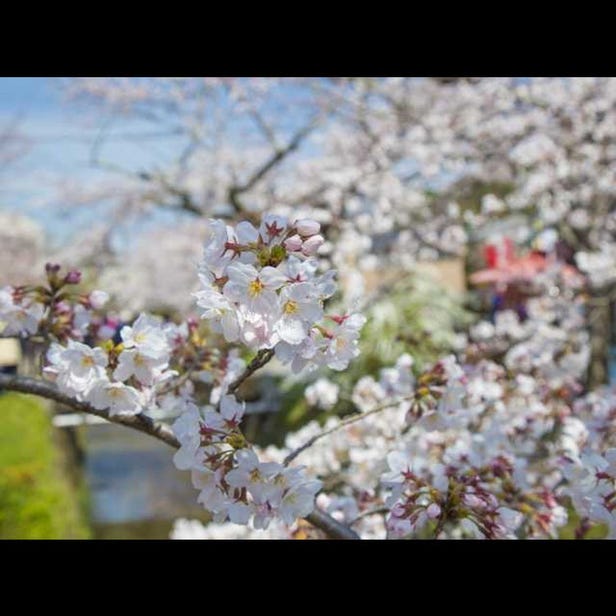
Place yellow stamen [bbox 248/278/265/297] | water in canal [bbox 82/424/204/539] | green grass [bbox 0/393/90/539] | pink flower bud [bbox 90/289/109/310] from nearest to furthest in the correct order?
yellow stamen [bbox 248/278/265/297] < pink flower bud [bbox 90/289/109/310] < green grass [bbox 0/393/90/539] < water in canal [bbox 82/424/204/539]

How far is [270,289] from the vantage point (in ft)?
3.25

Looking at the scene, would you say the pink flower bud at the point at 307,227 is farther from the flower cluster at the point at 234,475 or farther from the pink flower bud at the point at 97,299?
the pink flower bud at the point at 97,299

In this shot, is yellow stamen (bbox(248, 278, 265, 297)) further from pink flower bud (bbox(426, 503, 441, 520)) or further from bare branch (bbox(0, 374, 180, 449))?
pink flower bud (bbox(426, 503, 441, 520))

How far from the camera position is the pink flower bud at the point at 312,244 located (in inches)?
41.0

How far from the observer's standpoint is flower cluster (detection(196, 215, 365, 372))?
990mm

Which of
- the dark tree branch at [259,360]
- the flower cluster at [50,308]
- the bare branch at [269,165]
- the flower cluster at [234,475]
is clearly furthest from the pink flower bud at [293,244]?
the bare branch at [269,165]

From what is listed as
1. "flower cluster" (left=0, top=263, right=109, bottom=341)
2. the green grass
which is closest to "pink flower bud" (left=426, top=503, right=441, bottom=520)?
"flower cluster" (left=0, top=263, right=109, bottom=341)

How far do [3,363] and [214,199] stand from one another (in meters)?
7.20

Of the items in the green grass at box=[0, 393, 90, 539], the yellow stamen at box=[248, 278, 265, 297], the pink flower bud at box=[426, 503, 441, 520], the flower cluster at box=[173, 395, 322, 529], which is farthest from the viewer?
the green grass at box=[0, 393, 90, 539]

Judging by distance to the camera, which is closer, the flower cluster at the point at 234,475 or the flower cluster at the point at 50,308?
the flower cluster at the point at 234,475
